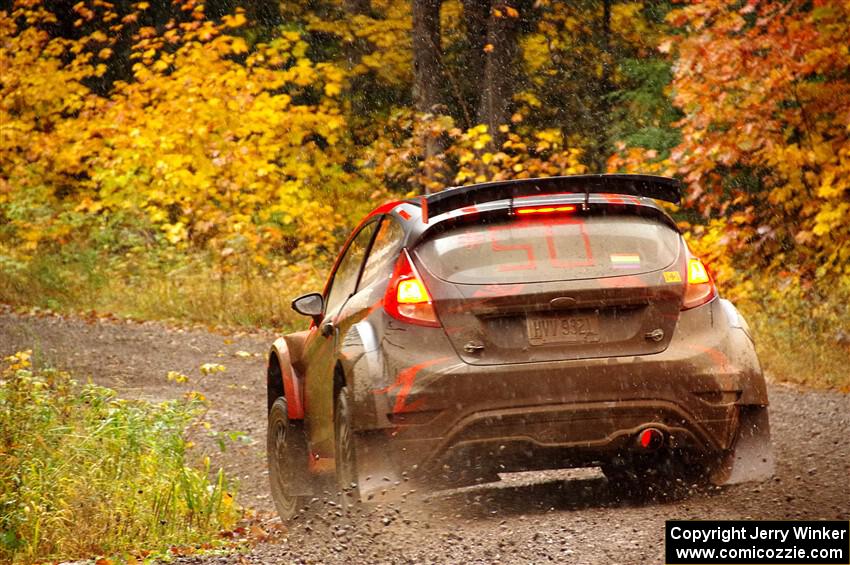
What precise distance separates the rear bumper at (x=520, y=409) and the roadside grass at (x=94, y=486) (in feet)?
4.54

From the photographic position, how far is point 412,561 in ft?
17.7

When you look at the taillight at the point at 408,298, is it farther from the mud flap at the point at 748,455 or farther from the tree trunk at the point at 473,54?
the tree trunk at the point at 473,54

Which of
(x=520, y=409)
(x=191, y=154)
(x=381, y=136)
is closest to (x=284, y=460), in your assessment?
(x=520, y=409)

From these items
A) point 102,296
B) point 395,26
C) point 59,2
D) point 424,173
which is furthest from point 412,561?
point 59,2

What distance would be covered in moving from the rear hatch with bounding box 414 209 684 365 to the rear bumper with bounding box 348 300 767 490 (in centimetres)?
8

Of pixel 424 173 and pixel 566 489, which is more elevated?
pixel 566 489

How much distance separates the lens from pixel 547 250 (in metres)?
5.90

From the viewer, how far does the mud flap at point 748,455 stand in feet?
19.8

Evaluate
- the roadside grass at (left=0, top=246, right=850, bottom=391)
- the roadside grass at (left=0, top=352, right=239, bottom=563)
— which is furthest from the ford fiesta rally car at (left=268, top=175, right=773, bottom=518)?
the roadside grass at (left=0, top=246, right=850, bottom=391)

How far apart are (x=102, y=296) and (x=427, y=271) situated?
1571 centimetres

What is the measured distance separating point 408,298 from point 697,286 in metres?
1.36

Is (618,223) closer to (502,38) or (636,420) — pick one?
(636,420)

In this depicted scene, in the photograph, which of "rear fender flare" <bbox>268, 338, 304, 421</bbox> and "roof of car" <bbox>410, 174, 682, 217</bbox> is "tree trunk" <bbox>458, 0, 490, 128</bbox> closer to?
"rear fender flare" <bbox>268, 338, 304, 421</bbox>

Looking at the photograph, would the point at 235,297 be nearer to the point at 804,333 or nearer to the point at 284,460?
the point at 804,333
